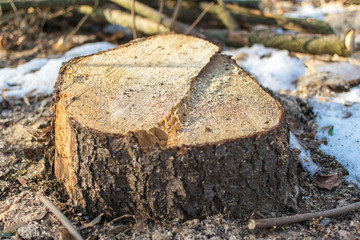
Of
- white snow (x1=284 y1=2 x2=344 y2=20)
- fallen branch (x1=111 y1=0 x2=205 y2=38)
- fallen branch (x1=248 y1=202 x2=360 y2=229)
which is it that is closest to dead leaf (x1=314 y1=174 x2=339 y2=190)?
fallen branch (x1=248 y1=202 x2=360 y2=229)

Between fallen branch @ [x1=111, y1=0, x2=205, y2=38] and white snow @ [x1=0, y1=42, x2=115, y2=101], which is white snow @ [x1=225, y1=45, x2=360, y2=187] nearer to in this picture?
fallen branch @ [x1=111, y1=0, x2=205, y2=38]

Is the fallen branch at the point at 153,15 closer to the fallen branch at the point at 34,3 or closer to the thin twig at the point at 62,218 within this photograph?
the fallen branch at the point at 34,3

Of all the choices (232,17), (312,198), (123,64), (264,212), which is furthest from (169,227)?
(232,17)

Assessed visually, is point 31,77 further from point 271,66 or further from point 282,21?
point 282,21

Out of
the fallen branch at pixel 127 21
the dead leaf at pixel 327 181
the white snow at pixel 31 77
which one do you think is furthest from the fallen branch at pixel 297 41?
the dead leaf at pixel 327 181

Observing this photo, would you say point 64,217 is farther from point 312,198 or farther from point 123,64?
point 312,198

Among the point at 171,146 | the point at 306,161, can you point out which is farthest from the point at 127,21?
the point at 171,146
